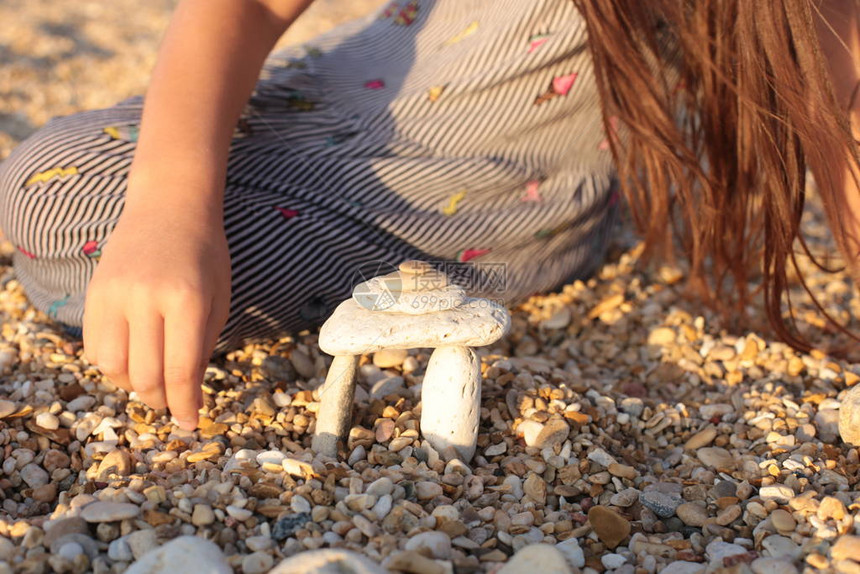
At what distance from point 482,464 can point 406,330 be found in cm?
31

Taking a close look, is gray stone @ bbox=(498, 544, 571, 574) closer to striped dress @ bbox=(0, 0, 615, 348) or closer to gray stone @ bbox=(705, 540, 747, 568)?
gray stone @ bbox=(705, 540, 747, 568)

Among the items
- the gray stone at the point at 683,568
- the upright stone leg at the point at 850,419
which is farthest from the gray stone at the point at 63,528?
the upright stone leg at the point at 850,419

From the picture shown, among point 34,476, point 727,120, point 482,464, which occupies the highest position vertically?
point 727,120

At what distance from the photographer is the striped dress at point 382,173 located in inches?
72.3

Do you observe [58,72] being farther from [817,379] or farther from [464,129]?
[817,379]

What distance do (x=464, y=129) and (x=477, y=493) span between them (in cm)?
108

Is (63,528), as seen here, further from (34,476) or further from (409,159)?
(409,159)

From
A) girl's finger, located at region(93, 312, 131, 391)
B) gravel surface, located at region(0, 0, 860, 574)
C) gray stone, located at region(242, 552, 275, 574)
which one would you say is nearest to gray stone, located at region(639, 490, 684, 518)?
gravel surface, located at region(0, 0, 860, 574)

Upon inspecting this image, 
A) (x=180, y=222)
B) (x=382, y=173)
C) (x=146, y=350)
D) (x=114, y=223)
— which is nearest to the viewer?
(x=146, y=350)

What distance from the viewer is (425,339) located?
1209 mm

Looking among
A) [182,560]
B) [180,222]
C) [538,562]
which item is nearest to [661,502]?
[538,562]

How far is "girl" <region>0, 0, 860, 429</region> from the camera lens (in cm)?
144

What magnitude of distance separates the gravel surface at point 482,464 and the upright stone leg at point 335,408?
3 centimetres

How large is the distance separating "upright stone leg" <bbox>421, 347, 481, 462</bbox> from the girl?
39 cm
